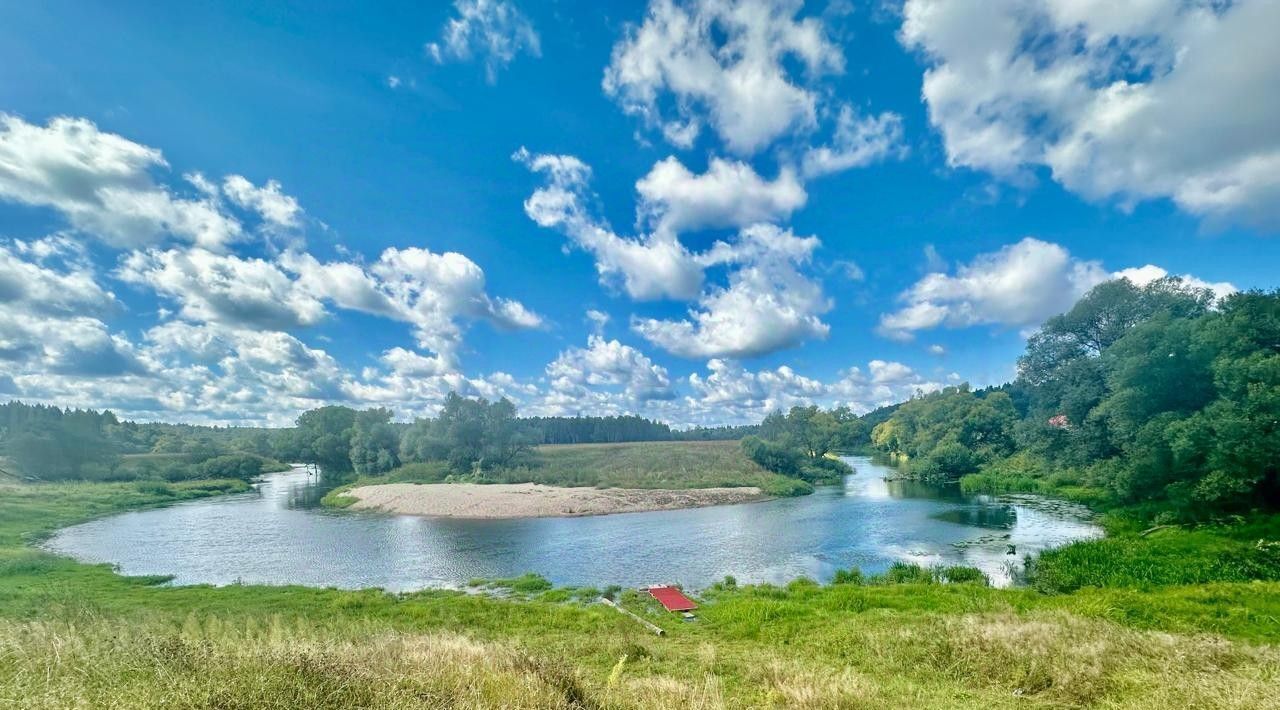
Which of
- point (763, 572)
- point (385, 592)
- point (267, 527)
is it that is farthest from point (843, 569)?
point (267, 527)

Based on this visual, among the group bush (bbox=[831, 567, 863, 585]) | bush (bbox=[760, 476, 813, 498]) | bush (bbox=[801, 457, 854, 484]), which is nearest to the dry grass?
bush (bbox=[831, 567, 863, 585])

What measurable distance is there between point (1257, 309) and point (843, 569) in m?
26.6

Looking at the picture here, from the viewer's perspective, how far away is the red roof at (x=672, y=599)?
19.0 m

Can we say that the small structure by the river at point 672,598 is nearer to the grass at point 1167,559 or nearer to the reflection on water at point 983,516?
the grass at point 1167,559

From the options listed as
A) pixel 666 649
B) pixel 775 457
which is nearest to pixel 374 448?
pixel 775 457

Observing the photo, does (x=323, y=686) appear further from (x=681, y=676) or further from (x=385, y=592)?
(x=385, y=592)

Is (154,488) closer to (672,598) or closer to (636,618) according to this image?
(672,598)

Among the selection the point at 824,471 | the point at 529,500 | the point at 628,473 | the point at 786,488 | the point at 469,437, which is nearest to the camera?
the point at 529,500

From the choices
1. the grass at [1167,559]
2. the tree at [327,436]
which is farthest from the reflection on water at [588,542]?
the tree at [327,436]

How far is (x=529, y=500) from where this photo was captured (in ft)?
164

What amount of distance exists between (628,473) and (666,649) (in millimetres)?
55276

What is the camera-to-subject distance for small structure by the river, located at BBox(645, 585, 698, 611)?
19.0 meters

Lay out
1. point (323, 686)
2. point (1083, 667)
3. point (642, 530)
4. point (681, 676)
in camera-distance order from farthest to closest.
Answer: point (642, 530) → point (681, 676) → point (1083, 667) → point (323, 686)

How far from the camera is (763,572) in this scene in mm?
24984
